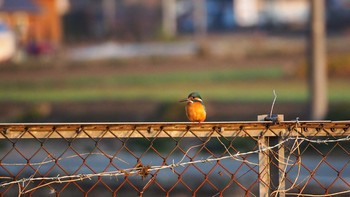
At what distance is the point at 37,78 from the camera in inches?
1411

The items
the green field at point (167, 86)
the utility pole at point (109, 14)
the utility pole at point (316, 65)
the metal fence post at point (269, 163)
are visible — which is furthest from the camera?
the utility pole at point (109, 14)

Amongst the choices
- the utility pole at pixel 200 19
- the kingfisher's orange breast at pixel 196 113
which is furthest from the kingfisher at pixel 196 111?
the utility pole at pixel 200 19

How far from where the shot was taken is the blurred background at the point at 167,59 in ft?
72.7

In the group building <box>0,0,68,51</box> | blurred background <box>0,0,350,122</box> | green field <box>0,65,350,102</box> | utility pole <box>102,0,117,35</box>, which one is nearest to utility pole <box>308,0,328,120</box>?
blurred background <box>0,0,350,122</box>

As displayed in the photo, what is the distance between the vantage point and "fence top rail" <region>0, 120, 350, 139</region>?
14.1 feet

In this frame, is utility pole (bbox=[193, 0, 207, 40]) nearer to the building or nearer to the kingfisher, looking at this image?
the building

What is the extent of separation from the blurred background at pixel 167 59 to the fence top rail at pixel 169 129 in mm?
12390

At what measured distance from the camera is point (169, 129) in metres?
4.38

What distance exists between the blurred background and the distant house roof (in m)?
0.06

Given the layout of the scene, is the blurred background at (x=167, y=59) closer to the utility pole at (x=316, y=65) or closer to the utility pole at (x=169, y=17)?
the utility pole at (x=316, y=65)

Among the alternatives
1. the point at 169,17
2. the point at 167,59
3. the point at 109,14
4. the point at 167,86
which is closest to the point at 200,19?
the point at 169,17

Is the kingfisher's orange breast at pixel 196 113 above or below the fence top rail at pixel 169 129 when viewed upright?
below

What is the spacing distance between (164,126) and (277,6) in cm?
7111

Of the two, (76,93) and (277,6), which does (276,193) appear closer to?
(76,93)
